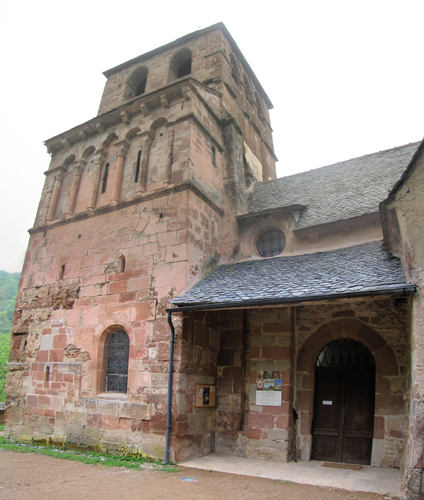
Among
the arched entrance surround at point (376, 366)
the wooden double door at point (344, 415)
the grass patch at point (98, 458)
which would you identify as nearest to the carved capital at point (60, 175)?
the grass patch at point (98, 458)

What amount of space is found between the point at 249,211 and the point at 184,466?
6.26 metres

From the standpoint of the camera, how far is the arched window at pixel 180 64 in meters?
13.1

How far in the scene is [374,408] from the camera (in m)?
7.14

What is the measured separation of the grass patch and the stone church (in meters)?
0.25

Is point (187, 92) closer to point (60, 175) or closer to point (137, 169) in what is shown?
point (137, 169)

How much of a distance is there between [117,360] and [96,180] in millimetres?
4737

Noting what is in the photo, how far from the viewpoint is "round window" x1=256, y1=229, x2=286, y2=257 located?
31.6ft

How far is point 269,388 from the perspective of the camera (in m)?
7.55

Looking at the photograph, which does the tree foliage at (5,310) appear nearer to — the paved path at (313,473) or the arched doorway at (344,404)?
the paved path at (313,473)

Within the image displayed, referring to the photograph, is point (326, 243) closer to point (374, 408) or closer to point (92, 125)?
point (374, 408)

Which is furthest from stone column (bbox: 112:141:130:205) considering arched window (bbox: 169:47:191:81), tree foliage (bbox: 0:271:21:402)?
tree foliage (bbox: 0:271:21:402)

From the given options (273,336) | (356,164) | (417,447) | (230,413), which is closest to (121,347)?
(230,413)

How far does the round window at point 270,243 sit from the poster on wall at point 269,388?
3.06 meters

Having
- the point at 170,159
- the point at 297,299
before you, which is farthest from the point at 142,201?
the point at 297,299
